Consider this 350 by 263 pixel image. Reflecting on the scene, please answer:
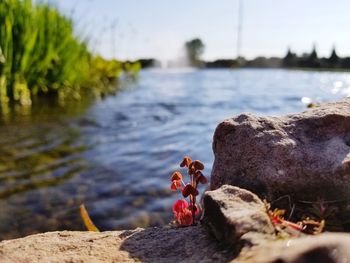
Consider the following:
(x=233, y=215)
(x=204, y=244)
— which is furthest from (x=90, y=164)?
(x=233, y=215)

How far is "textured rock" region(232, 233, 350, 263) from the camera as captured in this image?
95cm

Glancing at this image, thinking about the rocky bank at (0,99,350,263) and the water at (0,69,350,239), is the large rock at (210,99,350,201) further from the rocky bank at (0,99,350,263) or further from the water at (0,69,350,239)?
the water at (0,69,350,239)

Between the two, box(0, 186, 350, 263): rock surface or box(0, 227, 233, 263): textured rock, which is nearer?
box(0, 186, 350, 263): rock surface

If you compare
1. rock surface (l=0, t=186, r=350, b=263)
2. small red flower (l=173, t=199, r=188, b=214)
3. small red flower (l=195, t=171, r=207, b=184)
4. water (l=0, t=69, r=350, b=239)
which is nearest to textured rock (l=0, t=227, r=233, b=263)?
rock surface (l=0, t=186, r=350, b=263)

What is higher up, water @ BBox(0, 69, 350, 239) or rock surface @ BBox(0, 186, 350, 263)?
A: rock surface @ BBox(0, 186, 350, 263)

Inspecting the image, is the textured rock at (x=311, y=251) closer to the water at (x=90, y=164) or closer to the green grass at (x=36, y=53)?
the water at (x=90, y=164)

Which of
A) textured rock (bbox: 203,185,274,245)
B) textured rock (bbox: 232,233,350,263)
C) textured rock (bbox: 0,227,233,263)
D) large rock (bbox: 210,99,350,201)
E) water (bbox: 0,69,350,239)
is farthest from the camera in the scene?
water (bbox: 0,69,350,239)

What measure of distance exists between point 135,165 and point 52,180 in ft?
3.52

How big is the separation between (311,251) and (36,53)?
8.38 m

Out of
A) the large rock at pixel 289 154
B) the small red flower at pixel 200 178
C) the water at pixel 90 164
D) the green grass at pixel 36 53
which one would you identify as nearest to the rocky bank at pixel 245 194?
the large rock at pixel 289 154

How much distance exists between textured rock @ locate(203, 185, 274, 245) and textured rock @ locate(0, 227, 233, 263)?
6 centimetres

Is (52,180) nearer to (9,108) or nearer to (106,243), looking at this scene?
(106,243)

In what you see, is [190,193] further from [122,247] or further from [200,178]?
[122,247]

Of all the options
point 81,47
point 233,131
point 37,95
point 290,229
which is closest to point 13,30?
point 37,95
